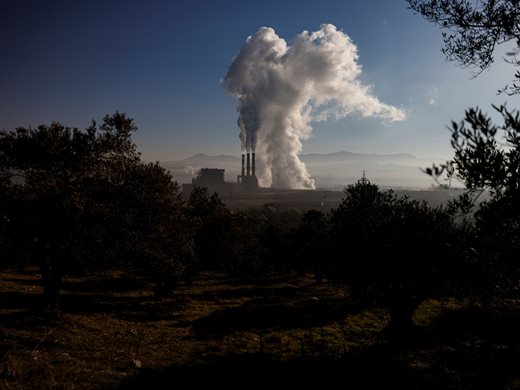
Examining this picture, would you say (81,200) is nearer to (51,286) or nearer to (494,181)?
(51,286)

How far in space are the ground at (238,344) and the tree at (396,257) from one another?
10.3 feet

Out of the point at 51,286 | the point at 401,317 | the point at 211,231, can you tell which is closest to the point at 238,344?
A: the point at 401,317

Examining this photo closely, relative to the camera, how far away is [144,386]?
12797 mm

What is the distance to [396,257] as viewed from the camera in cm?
2062

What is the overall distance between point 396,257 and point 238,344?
36.5 feet

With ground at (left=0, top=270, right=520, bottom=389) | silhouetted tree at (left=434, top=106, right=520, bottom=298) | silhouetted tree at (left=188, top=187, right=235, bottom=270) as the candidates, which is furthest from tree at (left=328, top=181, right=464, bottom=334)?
silhouetted tree at (left=188, top=187, right=235, bottom=270)

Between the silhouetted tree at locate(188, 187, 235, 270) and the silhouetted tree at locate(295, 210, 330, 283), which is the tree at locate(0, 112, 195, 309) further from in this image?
the silhouetted tree at locate(295, 210, 330, 283)

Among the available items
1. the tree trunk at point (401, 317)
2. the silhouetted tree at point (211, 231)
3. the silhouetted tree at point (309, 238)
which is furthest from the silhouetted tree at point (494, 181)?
the silhouetted tree at point (309, 238)

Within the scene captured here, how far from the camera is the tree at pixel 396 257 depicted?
66.0ft

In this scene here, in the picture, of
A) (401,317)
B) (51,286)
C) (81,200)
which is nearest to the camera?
(81,200)

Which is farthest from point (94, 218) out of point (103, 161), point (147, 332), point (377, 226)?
point (377, 226)

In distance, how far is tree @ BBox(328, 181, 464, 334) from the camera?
20125 millimetres

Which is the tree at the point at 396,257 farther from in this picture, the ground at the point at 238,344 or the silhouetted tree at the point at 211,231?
the silhouetted tree at the point at 211,231

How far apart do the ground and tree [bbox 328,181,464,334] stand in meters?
3.13
